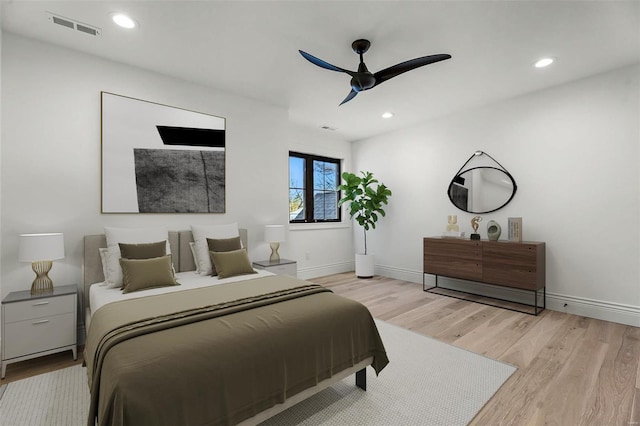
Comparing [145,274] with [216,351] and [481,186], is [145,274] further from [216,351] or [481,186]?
[481,186]

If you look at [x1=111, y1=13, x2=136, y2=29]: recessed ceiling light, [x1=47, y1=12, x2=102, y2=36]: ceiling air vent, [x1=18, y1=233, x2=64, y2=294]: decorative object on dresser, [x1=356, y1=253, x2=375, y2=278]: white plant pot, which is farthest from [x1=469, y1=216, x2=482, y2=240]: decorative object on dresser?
[x1=47, y1=12, x2=102, y2=36]: ceiling air vent

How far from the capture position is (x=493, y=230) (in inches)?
156

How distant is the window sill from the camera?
5.33 m

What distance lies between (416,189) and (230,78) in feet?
11.3

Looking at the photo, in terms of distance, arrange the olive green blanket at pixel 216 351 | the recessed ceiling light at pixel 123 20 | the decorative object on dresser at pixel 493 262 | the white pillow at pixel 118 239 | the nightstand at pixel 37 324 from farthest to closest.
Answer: the decorative object on dresser at pixel 493 262, the white pillow at pixel 118 239, the recessed ceiling light at pixel 123 20, the nightstand at pixel 37 324, the olive green blanket at pixel 216 351

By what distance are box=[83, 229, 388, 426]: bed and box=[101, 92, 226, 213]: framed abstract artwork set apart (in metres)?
1.16

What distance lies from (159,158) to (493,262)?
419 cm

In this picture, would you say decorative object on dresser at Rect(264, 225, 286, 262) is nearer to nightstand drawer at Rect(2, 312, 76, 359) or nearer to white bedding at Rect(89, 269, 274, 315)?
white bedding at Rect(89, 269, 274, 315)

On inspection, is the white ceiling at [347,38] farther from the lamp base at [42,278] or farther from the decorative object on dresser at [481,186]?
the lamp base at [42,278]

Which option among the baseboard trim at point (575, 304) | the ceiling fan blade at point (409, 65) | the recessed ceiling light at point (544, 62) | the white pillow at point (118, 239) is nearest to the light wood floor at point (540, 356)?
the baseboard trim at point (575, 304)

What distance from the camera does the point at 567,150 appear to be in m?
3.62

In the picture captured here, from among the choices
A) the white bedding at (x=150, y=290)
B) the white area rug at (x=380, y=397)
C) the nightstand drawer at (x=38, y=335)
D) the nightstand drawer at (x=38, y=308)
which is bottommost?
the white area rug at (x=380, y=397)

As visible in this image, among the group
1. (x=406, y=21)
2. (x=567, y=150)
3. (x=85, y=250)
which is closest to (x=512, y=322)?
(x=567, y=150)

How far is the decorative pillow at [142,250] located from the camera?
105 inches
